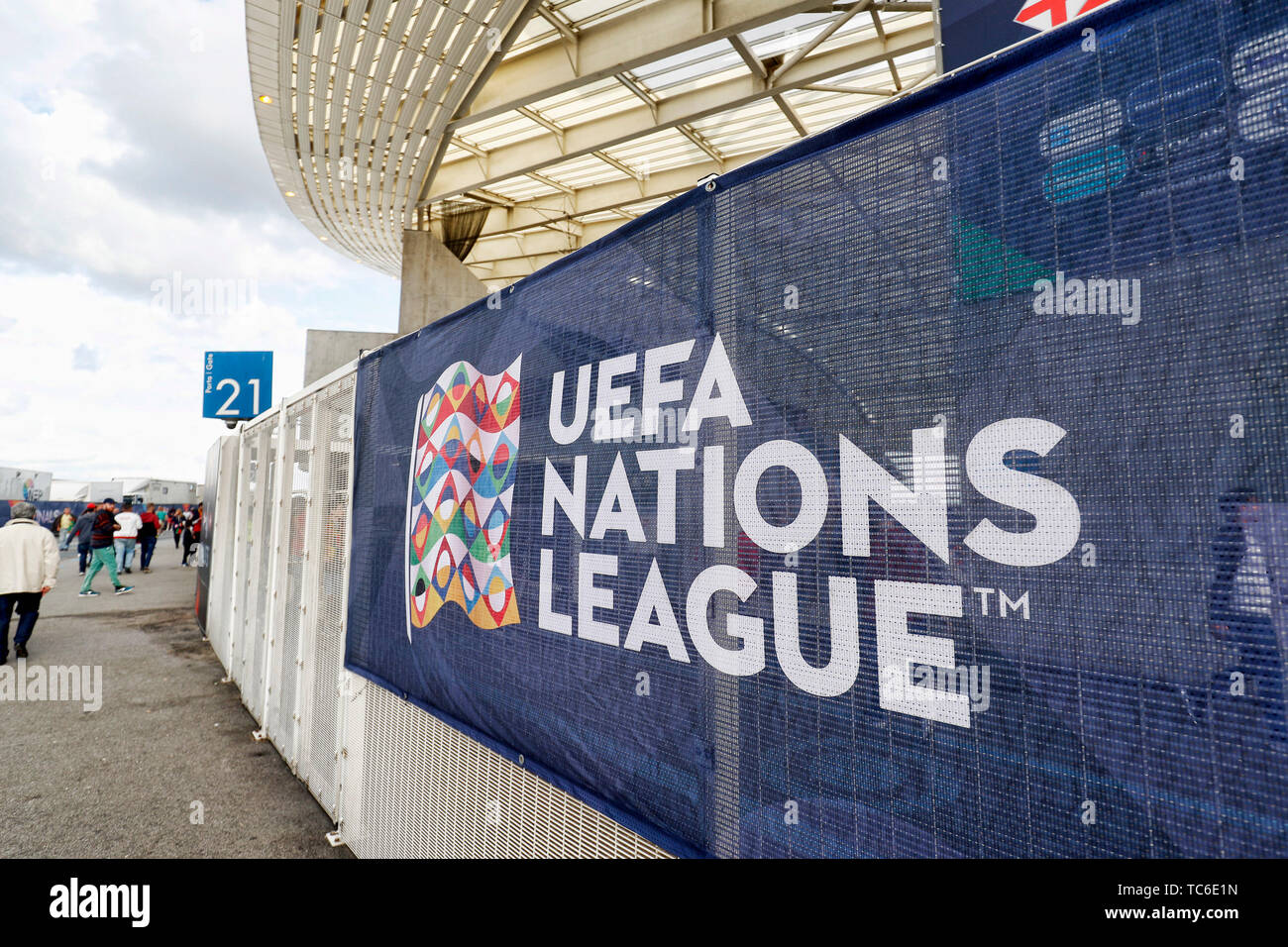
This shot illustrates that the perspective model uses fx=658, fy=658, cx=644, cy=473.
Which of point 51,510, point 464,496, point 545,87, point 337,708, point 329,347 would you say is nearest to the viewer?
point 464,496

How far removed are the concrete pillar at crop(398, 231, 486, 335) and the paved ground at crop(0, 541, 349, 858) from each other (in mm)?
10098

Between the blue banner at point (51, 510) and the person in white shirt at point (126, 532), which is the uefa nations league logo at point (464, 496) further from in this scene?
the blue banner at point (51, 510)

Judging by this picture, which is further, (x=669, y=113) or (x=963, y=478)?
(x=669, y=113)

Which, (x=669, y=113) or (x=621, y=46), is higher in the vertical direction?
(x=669, y=113)

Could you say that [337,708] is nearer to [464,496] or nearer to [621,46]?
[464,496]

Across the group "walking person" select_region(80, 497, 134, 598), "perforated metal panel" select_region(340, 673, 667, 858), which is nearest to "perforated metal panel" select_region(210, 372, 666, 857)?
"perforated metal panel" select_region(340, 673, 667, 858)

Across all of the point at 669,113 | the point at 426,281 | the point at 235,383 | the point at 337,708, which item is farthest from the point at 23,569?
the point at 669,113

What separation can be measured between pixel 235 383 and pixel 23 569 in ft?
17.9

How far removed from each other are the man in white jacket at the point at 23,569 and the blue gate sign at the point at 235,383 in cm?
480

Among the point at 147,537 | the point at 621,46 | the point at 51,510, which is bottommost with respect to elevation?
the point at 147,537

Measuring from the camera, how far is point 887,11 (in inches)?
362

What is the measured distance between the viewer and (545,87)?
10.0 meters

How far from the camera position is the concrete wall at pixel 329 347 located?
15820mm
